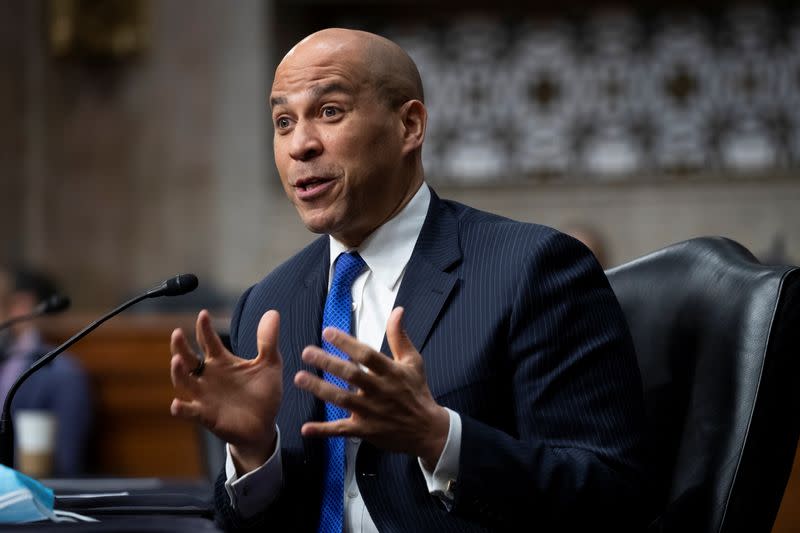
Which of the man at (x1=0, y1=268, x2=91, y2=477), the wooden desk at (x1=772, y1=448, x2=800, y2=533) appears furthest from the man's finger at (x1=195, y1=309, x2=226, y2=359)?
the man at (x1=0, y1=268, x2=91, y2=477)

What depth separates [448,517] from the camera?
6.54ft

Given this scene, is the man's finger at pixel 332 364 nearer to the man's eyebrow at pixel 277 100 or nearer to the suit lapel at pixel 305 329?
the suit lapel at pixel 305 329

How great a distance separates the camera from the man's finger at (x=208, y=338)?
1.85m

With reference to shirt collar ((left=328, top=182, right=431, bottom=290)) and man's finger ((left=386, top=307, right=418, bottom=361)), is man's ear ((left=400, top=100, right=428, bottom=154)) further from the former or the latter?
man's finger ((left=386, top=307, right=418, bottom=361))

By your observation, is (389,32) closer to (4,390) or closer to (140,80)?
(140,80)

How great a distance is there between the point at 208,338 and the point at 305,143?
48cm

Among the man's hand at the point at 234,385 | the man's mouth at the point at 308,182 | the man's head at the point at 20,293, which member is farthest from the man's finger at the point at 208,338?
the man's head at the point at 20,293

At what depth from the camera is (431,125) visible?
9.36 m

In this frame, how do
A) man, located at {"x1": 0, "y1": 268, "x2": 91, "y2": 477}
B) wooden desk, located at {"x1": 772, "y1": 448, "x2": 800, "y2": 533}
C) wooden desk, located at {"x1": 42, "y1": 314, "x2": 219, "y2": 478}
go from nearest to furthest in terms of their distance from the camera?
wooden desk, located at {"x1": 772, "y1": 448, "x2": 800, "y2": 533}, man, located at {"x1": 0, "y1": 268, "x2": 91, "y2": 477}, wooden desk, located at {"x1": 42, "y1": 314, "x2": 219, "y2": 478}

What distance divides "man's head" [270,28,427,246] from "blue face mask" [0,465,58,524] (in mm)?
691

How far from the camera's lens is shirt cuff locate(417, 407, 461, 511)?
1.82 metres

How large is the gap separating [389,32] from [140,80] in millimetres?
2100

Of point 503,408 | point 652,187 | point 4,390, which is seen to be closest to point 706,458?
point 503,408

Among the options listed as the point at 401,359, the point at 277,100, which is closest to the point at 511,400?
the point at 401,359
